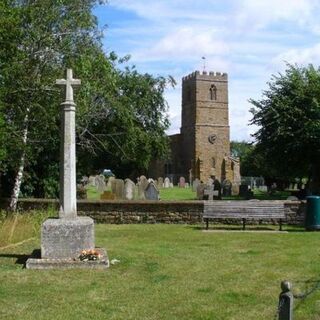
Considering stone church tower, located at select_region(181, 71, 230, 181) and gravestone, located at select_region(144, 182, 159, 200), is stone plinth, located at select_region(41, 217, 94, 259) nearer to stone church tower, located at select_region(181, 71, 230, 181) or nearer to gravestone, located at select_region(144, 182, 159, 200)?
gravestone, located at select_region(144, 182, 159, 200)

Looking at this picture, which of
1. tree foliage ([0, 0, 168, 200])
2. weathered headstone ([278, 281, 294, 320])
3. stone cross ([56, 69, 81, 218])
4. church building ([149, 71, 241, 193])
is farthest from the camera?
church building ([149, 71, 241, 193])

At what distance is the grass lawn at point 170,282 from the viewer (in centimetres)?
708

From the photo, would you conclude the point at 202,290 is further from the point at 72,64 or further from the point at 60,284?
the point at 72,64

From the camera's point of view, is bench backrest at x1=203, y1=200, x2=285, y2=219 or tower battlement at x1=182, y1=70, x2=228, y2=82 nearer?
bench backrest at x1=203, y1=200, x2=285, y2=219

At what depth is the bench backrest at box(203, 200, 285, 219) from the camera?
16.6 meters

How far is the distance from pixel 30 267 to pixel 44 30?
10.1 meters

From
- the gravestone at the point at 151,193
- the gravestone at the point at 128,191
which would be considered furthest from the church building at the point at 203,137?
the gravestone at the point at 151,193

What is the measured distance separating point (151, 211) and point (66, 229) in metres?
8.04

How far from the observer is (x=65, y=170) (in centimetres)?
1077

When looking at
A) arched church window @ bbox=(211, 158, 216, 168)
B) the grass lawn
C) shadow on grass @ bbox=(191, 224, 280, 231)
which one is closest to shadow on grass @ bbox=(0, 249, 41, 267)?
the grass lawn

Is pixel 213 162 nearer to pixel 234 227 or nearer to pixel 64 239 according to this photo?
pixel 234 227

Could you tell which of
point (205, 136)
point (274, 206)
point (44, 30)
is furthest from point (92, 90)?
point (205, 136)

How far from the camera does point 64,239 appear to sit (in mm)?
10461

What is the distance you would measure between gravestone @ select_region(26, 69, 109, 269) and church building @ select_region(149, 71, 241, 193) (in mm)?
61201
